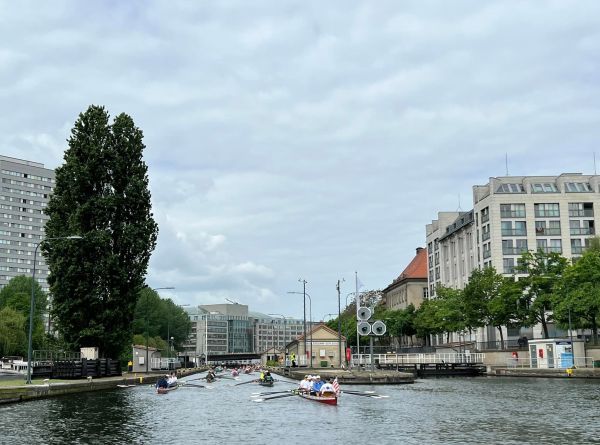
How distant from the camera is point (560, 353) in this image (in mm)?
79000

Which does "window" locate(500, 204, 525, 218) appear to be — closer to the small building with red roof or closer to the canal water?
the small building with red roof

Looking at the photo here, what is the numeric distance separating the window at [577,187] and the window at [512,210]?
8.83 meters

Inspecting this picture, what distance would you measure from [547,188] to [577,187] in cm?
523

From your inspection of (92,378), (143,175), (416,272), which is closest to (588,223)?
(416,272)

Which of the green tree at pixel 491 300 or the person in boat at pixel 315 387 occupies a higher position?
the green tree at pixel 491 300

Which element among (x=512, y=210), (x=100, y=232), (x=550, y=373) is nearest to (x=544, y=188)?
(x=512, y=210)

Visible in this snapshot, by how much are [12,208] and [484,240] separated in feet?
455

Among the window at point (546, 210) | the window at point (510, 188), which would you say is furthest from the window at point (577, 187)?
the window at point (510, 188)

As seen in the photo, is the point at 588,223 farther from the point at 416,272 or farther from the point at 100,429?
the point at 100,429

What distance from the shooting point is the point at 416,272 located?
6845 inches

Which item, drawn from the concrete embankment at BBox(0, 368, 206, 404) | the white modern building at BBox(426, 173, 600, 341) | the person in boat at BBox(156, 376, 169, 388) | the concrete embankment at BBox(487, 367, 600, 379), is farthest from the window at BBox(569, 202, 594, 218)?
the person in boat at BBox(156, 376, 169, 388)

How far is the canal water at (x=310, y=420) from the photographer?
27.0 meters

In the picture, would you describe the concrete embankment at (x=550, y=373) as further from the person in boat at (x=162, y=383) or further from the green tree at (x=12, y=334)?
the green tree at (x=12, y=334)

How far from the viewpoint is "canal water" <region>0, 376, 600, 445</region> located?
2705 centimetres
